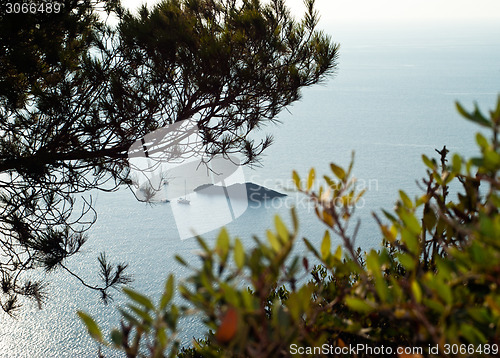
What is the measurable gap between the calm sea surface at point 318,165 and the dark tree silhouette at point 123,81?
1.35 feet

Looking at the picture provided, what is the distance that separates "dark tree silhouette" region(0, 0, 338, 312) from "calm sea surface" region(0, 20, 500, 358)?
412mm

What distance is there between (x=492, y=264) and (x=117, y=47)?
7.78ft

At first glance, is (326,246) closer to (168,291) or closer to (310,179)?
(310,179)

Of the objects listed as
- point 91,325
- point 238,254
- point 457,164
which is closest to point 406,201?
point 457,164

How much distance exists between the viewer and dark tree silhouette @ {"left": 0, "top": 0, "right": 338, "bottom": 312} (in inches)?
89.0

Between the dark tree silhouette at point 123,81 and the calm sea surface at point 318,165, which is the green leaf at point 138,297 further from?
the calm sea surface at point 318,165

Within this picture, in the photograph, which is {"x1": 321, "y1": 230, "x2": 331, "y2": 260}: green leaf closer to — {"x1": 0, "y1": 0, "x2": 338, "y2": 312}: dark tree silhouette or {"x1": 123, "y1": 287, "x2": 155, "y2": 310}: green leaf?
{"x1": 123, "y1": 287, "x2": 155, "y2": 310}: green leaf

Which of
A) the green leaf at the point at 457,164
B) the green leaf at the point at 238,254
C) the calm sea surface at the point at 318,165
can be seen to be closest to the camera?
the green leaf at the point at 238,254

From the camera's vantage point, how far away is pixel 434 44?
3422 centimetres

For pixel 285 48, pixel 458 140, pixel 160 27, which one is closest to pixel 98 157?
pixel 160 27

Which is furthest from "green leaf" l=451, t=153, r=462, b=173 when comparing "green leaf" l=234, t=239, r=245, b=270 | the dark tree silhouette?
the dark tree silhouette

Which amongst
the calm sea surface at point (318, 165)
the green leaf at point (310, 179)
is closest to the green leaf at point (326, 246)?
the green leaf at point (310, 179)

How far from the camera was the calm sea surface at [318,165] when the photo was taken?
318 inches

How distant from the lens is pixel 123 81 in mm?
2457
